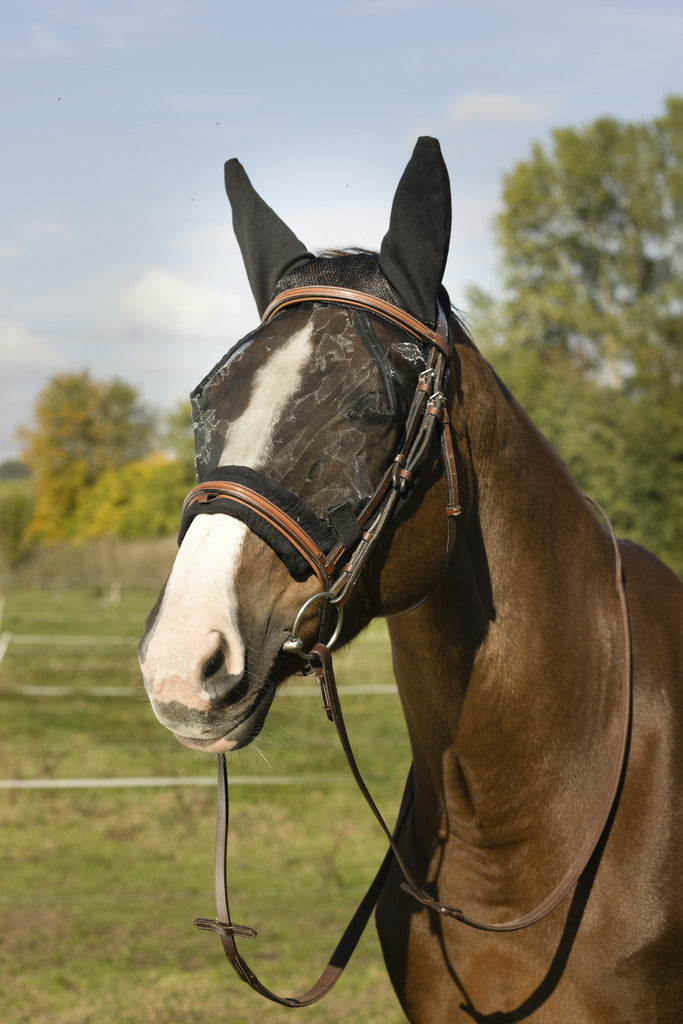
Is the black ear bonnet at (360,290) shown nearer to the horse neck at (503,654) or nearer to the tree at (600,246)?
the horse neck at (503,654)

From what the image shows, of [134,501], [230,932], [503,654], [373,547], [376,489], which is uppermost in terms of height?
[134,501]

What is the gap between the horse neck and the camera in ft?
7.31

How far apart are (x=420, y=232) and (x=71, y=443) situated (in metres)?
59.1

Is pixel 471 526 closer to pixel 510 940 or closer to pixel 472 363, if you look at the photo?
pixel 472 363

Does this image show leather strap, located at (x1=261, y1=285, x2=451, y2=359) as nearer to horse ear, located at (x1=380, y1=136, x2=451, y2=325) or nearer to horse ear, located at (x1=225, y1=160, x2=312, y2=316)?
horse ear, located at (x1=380, y1=136, x2=451, y2=325)

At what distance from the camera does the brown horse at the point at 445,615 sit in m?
1.82

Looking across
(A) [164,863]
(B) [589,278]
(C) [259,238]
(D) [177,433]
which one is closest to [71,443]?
(D) [177,433]

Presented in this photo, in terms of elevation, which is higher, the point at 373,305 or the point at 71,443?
the point at 71,443

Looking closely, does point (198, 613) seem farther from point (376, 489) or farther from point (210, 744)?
point (376, 489)

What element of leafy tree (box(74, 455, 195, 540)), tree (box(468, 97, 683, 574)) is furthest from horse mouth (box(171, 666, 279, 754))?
leafy tree (box(74, 455, 195, 540))

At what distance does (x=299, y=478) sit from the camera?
187cm

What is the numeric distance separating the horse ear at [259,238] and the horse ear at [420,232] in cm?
28

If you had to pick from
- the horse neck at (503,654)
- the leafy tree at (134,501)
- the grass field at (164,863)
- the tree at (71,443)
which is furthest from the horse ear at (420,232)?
the tree at (71,443)

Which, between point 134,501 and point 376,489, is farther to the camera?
point 134,501
